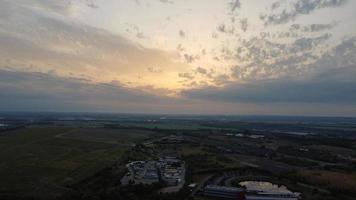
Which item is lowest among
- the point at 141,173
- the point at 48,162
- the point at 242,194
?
the point at 242,194

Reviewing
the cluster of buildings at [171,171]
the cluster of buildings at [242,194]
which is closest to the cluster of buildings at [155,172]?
the cluster of buildings at [171,171]

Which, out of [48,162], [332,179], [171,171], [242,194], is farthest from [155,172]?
[332,179]

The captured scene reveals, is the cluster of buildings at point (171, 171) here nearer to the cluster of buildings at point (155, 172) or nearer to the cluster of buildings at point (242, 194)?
the cluster of buildings at point (155, 172)

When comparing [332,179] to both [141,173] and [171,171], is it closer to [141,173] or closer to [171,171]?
[171,171]

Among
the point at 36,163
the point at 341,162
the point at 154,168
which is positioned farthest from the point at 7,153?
the point at 341,162

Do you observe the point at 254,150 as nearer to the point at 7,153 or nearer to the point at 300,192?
the point at 300,192

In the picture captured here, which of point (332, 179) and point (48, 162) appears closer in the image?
point (332, 179)
